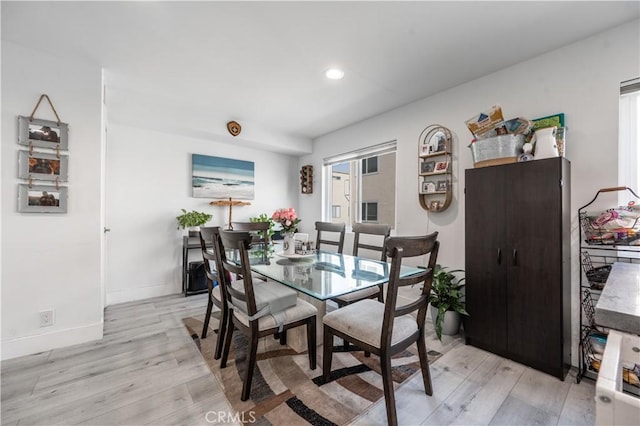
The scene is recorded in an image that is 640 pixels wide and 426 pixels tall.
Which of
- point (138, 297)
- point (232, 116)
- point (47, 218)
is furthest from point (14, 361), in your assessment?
point (232, 116)

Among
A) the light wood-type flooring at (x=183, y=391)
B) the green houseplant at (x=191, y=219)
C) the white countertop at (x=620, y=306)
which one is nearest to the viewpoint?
the white countertop at (x=620, y=306)

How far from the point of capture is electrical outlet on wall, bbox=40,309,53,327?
7.20ft

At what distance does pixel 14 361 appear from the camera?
80.1 inches

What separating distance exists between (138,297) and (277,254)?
219cm

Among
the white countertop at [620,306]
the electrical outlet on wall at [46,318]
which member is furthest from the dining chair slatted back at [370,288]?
the electrical outlet on wall at [46,318]

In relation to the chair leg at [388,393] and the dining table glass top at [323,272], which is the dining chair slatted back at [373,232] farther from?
the chair leg at [388,393]

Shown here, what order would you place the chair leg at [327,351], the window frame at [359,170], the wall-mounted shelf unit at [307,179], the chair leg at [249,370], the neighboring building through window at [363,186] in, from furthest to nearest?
the wall-mounted shelf unit at [307,179], the neighboring building through window at [363,186], the window frame at [359,170], the chair leg at [327,351], the chair leg at [249,370]

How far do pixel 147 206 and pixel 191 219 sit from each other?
0.59 meters

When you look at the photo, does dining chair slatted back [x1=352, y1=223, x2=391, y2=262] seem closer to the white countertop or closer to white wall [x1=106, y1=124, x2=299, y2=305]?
the white countertop

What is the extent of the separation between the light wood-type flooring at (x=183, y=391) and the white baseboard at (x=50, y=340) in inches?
2.5

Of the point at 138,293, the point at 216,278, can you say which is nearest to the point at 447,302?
the point at 216,278

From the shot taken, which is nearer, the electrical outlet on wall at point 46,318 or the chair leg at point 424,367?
the chair leg at point 424,367

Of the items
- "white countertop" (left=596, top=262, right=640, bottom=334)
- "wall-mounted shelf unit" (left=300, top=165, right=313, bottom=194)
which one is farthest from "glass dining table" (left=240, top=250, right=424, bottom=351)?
"wall-mounted shelf unit" (left=300, top=165, right=313, bottom=194)

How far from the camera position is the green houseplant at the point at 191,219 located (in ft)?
11.8
